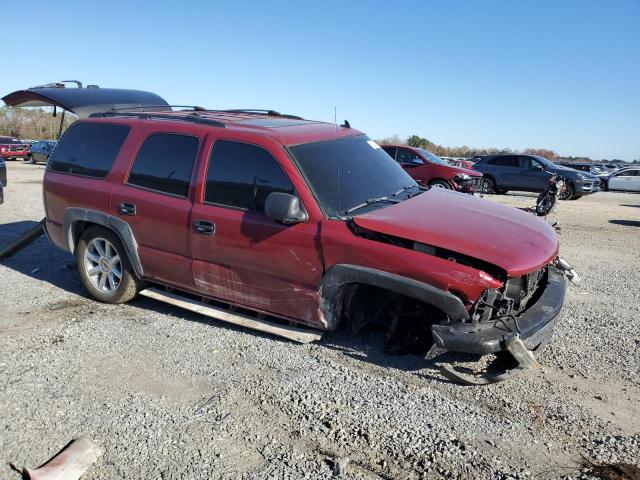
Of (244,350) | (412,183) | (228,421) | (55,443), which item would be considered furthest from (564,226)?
(55,443)

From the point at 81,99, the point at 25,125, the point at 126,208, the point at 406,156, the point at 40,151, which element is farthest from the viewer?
the point at 25,125

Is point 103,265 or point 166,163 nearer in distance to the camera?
point 166,163

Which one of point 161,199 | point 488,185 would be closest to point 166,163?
point 161,199

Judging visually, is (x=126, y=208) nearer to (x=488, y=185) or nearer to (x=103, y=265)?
(x=103, y=265)

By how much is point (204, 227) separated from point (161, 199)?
2.03ft

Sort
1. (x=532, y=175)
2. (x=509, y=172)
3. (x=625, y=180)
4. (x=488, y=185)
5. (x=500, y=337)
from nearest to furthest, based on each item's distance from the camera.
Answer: (x=500, y=337) → (x=532, y=175) → (x=509, y=172) → (x=488, y=185) → (x=625, y=180)

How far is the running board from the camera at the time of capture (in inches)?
172

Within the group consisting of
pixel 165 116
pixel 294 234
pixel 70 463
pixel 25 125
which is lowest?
pixel 25 125

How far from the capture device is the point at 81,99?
6.15 m

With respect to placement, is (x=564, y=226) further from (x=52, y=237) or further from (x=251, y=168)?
(x=52, y=237)

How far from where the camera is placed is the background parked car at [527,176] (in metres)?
19.5

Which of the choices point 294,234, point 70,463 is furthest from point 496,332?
point 70,463

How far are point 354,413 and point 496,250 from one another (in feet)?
4.84

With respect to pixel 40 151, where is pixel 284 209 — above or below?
above
